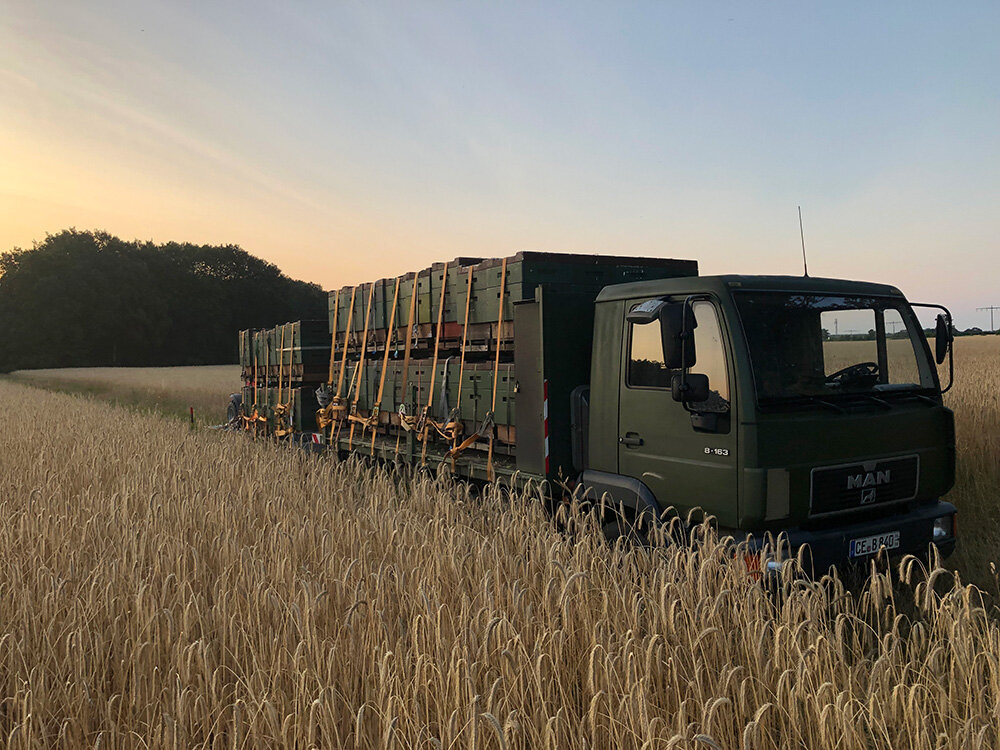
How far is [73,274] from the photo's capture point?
7044 centimetres

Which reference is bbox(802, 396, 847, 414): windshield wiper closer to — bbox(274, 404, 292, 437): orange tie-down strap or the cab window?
the cab window

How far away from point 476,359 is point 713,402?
3323mm

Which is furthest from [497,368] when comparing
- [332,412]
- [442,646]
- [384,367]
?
[332,412]

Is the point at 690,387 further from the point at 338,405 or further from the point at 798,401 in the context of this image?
the point at 338,405

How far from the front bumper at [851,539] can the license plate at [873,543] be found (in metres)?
0.02

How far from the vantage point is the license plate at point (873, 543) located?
191 inches

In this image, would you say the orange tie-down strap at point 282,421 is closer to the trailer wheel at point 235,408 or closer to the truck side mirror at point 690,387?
the trailer wheel at point 235,408

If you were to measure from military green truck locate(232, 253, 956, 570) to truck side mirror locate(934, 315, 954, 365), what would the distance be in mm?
11

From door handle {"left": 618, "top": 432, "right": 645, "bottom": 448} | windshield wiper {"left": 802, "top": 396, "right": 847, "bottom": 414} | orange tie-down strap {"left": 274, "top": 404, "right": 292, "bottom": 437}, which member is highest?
windshield wiper {"left": 802, "top": 396, "right": 847, "bottom": 414}

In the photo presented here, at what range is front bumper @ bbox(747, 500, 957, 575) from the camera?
15.2 ft

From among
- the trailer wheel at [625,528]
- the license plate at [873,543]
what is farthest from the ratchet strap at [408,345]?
the license plate at [873,543]

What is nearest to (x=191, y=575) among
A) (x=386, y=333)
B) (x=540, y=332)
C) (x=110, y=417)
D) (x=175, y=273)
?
(x=540, y=332)

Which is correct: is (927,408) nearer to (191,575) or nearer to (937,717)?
(937,717)

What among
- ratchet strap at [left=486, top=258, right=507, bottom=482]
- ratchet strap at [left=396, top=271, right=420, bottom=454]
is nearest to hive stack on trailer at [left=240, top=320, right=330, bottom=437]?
ratchet strap at [left=396, top=271, right=420, bottom=454]
